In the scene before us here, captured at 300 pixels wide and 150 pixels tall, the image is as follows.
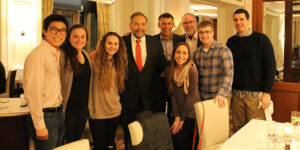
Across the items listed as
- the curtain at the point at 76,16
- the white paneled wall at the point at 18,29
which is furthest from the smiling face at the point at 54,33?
the curtain at the point at 76,16

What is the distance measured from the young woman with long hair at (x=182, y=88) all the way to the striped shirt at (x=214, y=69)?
20 cm

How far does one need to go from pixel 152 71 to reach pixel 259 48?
48.2 inches

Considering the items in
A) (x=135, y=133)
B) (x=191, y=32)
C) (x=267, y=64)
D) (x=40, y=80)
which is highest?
(x=191, y=32)

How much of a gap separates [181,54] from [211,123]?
28.0 inches

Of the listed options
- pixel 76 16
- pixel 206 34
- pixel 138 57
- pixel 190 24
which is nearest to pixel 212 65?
pixel 206 34

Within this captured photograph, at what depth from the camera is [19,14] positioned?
695cm

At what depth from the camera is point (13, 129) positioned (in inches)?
99.0

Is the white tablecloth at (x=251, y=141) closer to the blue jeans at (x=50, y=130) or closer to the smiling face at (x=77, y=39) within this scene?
the blue jeans at (x=50, y=130)

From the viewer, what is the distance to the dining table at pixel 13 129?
8.18 feet

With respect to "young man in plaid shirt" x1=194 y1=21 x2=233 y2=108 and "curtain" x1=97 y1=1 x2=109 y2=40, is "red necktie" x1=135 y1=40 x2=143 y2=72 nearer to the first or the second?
"young man in plaid shirt" x1=194 y1=21 x2=233 y2=108

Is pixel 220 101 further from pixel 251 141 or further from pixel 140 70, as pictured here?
pixel 140 70

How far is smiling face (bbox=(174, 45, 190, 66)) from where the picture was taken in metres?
2.72

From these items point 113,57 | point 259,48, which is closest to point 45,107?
point 113,57

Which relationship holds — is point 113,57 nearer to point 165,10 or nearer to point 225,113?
point 225,113
